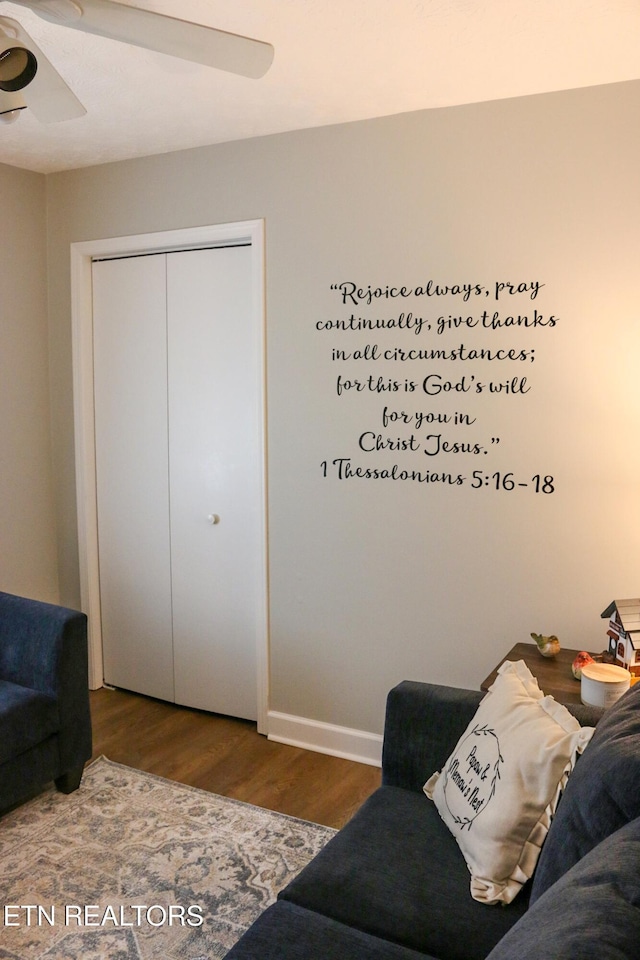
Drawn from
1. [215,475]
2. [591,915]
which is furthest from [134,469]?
[591,915]

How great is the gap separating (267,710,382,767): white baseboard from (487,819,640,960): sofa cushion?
2047mm

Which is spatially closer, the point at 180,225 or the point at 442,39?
the point at 442,39

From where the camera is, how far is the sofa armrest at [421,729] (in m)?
1.97

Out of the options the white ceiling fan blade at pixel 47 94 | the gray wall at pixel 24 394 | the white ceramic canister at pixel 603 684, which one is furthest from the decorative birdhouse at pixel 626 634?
the gray wall at pixel 24 394

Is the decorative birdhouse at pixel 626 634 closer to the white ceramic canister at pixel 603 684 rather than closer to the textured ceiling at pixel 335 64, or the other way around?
the white ceramic canister at pixel 603 684

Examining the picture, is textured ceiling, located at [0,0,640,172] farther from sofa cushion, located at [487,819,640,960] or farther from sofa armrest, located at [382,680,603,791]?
sofa cushion, located at [487,819,640,960]

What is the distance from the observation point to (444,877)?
63.7 inches

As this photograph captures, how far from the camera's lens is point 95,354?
364 cm

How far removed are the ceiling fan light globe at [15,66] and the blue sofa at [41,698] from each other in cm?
171

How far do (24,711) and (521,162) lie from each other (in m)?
2.49

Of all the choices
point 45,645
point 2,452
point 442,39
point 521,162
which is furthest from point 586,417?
point 2,452

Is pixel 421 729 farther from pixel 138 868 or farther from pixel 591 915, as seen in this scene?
pixel 591 915

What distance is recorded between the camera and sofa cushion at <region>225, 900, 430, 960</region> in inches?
54.8

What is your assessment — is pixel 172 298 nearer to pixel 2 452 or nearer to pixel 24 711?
pixel 2 452
